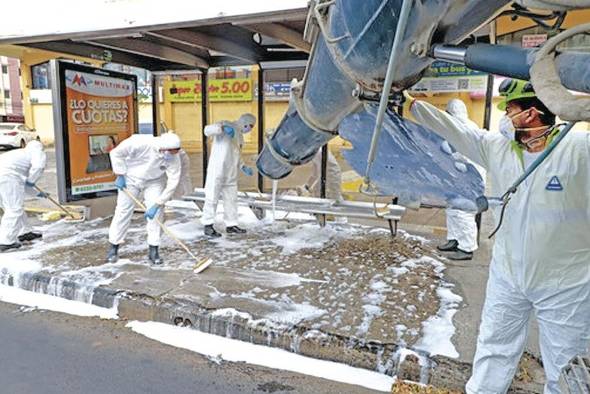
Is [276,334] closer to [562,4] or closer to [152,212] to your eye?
[152,212]

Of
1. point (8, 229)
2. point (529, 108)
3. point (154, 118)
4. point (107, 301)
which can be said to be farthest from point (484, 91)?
point (8, 229)

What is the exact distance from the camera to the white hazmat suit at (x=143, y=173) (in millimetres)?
4902

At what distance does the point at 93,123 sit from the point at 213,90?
3214 mm

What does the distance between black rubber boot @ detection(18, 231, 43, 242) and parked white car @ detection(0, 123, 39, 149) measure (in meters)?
17.2

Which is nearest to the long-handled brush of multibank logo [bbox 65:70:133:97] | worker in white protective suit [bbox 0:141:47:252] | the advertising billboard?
worker in white protective suit [bbox 0:141:47:252]

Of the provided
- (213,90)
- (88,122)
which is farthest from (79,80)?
(213,90)

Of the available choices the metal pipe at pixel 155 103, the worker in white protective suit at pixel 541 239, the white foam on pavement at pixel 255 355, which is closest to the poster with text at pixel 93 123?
the metal pipe at pixel 155 103

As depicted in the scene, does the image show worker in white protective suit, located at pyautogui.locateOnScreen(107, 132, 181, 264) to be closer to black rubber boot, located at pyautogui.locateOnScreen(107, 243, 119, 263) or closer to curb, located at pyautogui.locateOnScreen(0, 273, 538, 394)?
black rubber boot, located at pyautogui.locateOnScreen(107, 243, 119, 263)

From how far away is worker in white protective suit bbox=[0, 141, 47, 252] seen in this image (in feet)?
17.3

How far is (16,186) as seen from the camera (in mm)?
5488

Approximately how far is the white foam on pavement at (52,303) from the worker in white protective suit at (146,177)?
29.9 inches

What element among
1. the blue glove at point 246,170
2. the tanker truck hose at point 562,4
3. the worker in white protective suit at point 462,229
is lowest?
the worker in white protective suit at point 462,229

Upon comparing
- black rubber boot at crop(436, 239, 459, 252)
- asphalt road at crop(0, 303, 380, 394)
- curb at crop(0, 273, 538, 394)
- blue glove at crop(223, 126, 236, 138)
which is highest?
blue glove at crop(223, 126, 236, 138)

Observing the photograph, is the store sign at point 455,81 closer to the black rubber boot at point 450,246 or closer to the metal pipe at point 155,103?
the black rubber boot at point 450,246
